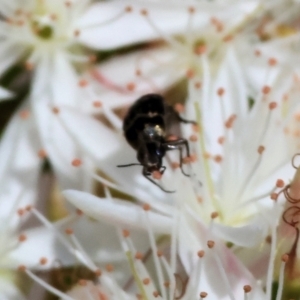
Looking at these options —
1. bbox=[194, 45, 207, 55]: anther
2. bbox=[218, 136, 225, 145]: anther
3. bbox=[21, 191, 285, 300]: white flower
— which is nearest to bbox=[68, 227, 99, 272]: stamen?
bbox=[21, 191, 285, 300]: white flower

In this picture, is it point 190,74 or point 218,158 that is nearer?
point 218,158

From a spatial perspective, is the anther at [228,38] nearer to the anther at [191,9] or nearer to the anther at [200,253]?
the anther at [191,9]

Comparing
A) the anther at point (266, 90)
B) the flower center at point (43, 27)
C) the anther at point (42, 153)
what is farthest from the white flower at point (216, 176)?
the flower center at point (43, 27)

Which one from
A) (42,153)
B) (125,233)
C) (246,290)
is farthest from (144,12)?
(246,290)

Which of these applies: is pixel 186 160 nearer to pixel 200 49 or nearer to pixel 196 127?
pixel 196 127

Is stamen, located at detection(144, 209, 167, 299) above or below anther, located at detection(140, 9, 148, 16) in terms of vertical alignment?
below

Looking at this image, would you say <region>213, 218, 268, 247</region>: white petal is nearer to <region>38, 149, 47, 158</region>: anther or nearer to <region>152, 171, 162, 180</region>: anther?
<region>152, 171, 162, 180</region>: anther

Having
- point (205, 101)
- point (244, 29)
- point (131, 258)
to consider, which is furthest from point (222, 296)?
point (244, 29)

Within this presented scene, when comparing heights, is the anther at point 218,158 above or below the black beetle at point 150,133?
below
